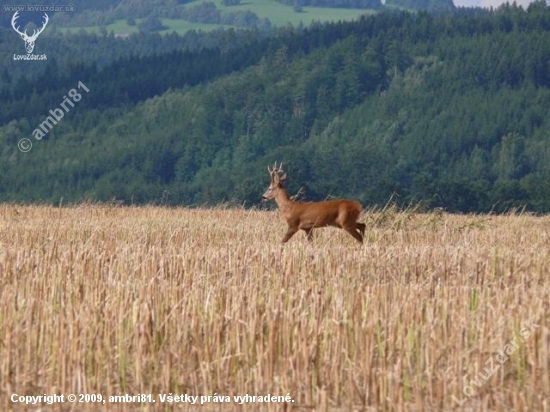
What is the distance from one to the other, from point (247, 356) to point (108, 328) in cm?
95

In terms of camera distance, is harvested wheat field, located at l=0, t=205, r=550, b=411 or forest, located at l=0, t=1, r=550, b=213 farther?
forest, located at l=0, t=1, r=550, b=213

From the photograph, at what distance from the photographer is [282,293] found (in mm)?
9305

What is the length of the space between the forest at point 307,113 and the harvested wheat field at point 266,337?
64945mm

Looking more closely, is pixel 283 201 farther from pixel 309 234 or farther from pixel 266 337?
pixel 266 337

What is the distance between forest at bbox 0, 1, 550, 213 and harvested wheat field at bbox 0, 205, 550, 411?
213ft

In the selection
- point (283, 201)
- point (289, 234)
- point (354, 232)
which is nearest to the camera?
point (354, 232)

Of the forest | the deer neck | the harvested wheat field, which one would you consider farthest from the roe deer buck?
the forest

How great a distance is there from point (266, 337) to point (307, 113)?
367ft

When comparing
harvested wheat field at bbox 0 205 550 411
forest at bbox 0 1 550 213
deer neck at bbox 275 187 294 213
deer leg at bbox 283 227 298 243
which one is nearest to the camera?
harvested wheat field at bbox 0 205 550 411

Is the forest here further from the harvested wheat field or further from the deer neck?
the harvested wheat field

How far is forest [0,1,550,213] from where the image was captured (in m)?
95.4

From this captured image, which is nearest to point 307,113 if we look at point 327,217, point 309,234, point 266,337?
point 309,234

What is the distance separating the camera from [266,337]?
7977mm

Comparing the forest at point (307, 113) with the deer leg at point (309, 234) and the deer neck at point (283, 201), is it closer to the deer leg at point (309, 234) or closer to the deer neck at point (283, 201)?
the deer neck at point (283, 201)
